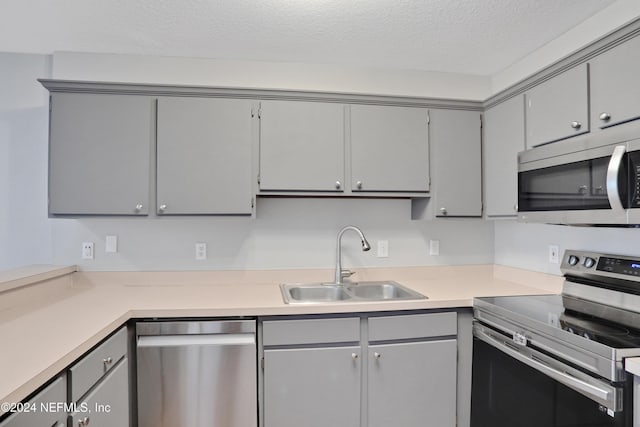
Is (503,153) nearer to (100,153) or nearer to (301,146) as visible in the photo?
(301,146)

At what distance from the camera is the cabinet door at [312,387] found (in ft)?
5.48

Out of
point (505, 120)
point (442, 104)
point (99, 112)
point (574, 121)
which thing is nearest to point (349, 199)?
point (442, 104)

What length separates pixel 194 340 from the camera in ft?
5.40

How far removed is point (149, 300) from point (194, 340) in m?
0.35

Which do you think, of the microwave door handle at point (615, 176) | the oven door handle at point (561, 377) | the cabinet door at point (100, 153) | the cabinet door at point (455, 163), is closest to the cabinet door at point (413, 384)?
the oven door handle at point (561, 377)

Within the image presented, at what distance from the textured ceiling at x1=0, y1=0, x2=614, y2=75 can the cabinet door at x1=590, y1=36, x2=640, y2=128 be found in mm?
322

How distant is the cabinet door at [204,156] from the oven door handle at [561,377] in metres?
1.44

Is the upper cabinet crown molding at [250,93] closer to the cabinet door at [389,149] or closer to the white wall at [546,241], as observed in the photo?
the cabinet door at [389,149]

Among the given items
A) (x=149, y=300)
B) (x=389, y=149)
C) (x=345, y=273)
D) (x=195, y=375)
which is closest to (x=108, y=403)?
(x=195, y=375)

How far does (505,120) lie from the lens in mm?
2043

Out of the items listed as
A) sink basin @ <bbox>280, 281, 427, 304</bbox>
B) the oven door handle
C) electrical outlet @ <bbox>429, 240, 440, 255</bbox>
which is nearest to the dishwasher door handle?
sink basin @ <bbox>280, 281, 427, 304</bbox>

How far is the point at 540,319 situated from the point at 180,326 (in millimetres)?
1609

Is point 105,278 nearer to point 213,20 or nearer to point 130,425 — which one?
point 130,425

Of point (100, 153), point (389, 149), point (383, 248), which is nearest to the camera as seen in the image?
point (100, 153)
